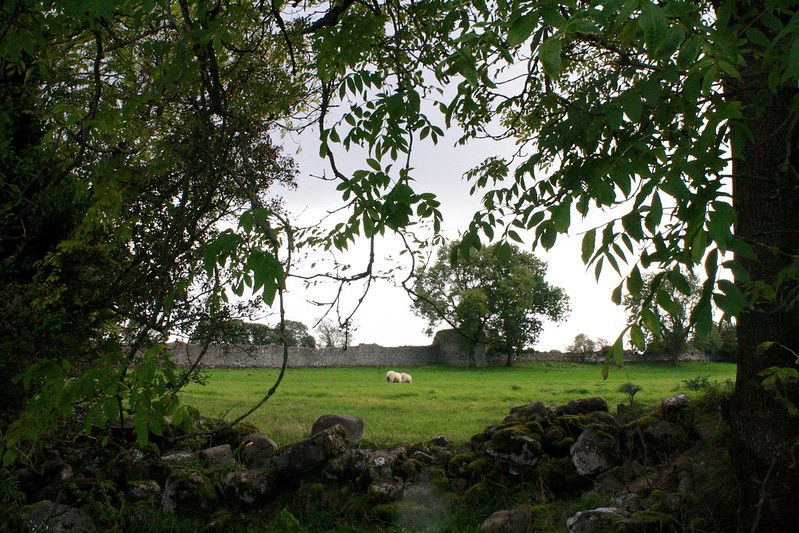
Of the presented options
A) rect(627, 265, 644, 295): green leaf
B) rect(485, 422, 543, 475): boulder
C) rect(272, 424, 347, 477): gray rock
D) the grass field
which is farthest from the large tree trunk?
rect(272, 424, 347, 477): gray rock

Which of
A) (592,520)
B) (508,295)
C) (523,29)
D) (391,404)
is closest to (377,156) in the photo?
(523,29)

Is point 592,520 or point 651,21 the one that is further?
point 592,520

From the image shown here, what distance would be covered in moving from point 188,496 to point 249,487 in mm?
786

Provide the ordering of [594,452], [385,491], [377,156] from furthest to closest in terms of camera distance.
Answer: [385,491]
[594,452]
[377,156]

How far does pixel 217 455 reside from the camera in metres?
9.65

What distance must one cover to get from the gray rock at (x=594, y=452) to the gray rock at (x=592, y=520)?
1321 mm

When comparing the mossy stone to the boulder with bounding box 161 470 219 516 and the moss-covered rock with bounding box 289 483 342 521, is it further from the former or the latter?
the boulder with bounding box 161 470 219 516

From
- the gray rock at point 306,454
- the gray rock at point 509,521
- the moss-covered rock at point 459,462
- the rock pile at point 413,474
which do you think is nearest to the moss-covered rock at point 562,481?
the rock pile at point 413,474

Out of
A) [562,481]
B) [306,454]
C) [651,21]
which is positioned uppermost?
[651,21]

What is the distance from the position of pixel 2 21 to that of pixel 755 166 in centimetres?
761

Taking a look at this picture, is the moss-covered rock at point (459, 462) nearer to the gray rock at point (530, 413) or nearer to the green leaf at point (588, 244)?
the gray rock at point (530, 413)

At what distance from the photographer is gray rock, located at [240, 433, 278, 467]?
377 inches

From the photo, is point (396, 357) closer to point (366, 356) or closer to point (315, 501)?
point (366, 356)

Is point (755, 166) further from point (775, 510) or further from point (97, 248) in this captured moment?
point (97, 248)
